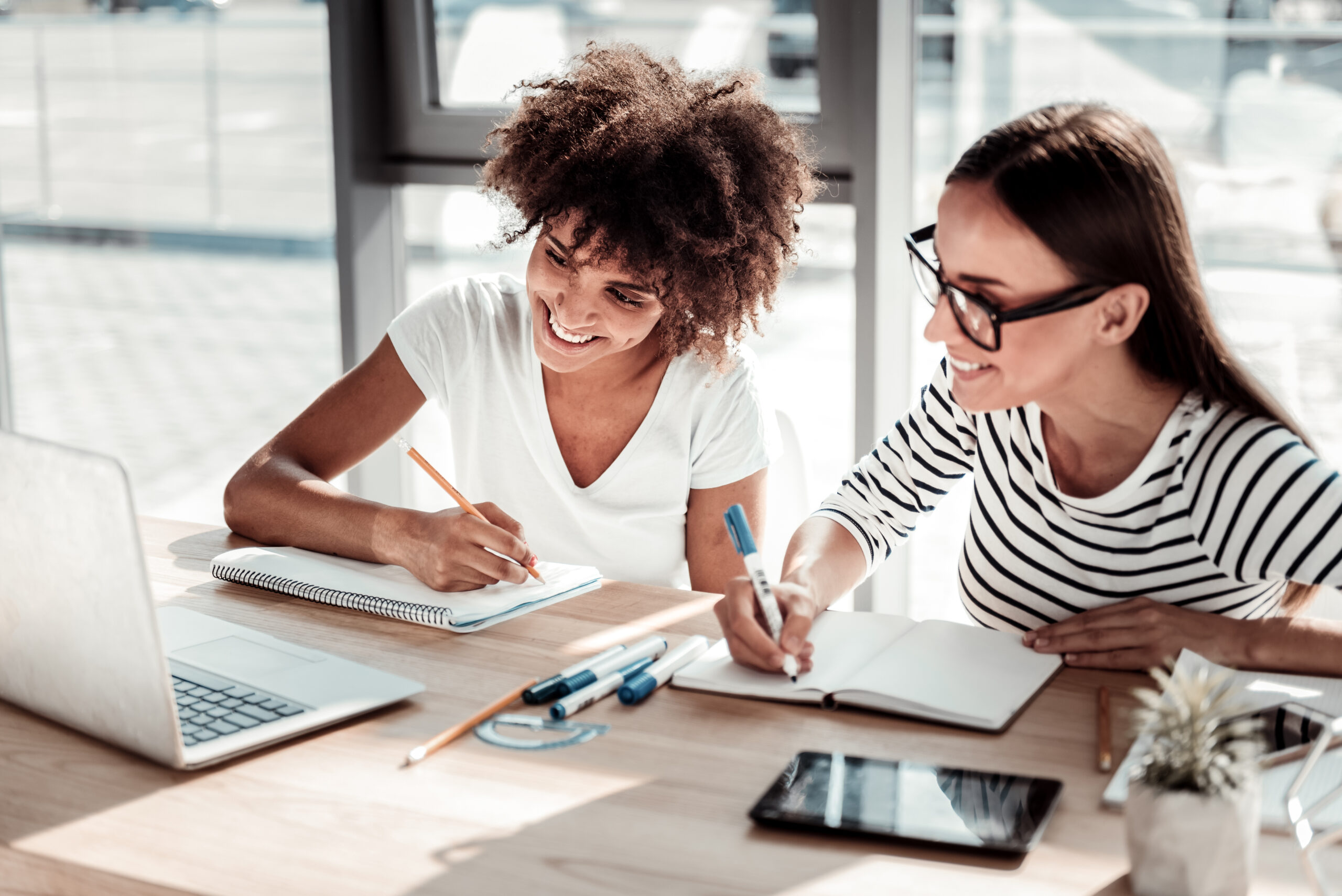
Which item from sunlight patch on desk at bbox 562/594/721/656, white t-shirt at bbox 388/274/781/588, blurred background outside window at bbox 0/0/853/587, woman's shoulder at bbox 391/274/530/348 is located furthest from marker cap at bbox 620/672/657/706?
blurred background outside window at bbox 0/0/853/587

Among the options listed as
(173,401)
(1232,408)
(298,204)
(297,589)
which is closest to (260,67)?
(298,204)

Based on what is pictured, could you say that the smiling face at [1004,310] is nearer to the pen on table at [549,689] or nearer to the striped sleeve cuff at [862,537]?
Result: the striped sleeve cuff at [862,537]

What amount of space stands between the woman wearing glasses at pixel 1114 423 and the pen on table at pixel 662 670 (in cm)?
5

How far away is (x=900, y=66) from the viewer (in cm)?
217

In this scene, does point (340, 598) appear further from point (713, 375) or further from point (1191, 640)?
point (1191, 640)

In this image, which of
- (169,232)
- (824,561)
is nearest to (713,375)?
(824,561)

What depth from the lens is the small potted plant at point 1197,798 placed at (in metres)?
0.75

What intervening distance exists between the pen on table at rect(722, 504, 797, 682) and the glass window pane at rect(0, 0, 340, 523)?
6.12 feet

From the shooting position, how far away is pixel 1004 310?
1.18 metres

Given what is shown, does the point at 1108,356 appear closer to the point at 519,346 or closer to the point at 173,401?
the point at 519,346

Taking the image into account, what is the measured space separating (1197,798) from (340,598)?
89cm

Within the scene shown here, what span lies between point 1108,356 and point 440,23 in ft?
5.82

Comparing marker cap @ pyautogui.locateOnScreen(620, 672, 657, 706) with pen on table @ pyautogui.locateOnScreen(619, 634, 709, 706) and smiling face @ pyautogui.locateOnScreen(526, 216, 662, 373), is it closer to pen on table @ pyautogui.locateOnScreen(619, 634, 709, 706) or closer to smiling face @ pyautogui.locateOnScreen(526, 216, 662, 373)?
pen on table @ pyautogui.locateOnScreen(619, 634, 709, 706)

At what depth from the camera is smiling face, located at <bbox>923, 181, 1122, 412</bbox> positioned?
118 centimetres
